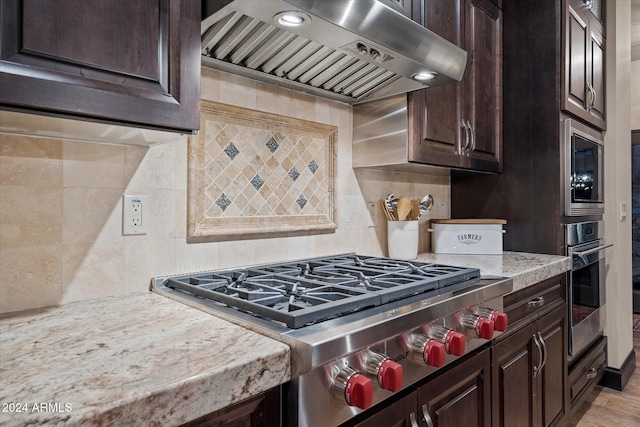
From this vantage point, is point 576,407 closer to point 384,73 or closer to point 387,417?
point 387,417

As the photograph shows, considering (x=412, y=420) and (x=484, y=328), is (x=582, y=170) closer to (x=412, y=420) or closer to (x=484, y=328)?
(x=484, y=328)

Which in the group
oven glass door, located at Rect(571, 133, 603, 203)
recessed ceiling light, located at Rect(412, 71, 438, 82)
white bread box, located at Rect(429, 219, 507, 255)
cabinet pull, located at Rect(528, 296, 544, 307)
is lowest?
cabinet pull, located at Rect(528, 296, 544, 307)

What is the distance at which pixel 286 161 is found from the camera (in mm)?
1575

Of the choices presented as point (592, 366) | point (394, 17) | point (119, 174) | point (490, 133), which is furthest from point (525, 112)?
point (119, 174)

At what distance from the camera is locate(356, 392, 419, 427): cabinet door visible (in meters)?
0.88

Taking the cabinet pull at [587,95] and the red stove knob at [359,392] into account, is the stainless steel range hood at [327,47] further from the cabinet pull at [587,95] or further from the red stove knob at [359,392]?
the cabinet pull at [587,95]

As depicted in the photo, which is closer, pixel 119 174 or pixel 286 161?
pixel 119 174

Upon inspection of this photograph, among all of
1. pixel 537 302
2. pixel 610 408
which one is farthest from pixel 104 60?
pixel 610 408

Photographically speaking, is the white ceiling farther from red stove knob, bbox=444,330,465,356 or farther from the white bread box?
red stove knob, bbox=444,330,465,356

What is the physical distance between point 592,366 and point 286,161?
2.16 metres

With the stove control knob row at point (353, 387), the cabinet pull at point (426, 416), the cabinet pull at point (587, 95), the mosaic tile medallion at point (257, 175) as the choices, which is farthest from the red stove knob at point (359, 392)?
the cabinet pull at point (587, 95)

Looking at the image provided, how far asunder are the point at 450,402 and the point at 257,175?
0.96m

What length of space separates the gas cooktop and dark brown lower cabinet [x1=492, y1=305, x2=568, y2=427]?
365 millimetres

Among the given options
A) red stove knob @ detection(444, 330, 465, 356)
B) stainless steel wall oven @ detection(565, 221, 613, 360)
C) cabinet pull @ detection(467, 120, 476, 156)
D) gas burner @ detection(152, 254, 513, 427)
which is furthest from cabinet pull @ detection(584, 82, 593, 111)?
red stove knob @ detection(444, 330, 465, 356)
